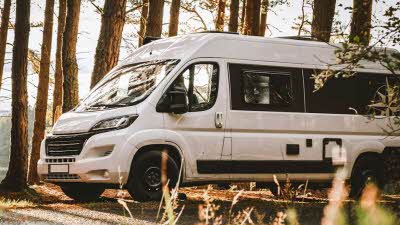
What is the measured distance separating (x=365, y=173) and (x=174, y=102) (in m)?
3.78

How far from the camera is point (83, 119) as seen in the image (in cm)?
941

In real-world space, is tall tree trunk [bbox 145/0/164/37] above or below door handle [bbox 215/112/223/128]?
above

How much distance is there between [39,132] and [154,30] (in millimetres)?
9029

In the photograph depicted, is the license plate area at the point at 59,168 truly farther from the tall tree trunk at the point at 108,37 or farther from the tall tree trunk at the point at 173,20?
the tall tree trunk at the point at 173,20

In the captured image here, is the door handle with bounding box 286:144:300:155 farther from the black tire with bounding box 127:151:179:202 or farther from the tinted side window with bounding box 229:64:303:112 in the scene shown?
the black tire with bounding box 127:151:179:202

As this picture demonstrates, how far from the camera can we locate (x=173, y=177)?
9.52m

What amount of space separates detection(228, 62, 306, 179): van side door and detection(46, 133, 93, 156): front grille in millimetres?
2109

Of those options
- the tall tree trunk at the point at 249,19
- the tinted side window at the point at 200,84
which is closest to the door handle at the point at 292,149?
the tinted side window at the point at 200,84

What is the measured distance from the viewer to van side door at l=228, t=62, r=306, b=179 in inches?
399

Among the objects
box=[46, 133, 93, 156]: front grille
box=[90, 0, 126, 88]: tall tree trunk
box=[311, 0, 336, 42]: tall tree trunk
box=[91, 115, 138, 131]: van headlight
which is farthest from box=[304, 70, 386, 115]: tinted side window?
box=[90, 0, 126, 88]: tall tree trunk

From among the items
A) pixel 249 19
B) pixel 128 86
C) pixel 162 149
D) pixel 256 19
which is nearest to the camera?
pixel 162 149

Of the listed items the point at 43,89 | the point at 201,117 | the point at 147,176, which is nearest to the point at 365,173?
the point at 201,117

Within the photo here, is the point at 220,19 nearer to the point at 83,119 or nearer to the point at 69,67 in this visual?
the point at 69,67

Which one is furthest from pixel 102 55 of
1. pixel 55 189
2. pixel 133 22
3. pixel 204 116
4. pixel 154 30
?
pixel 133 22
